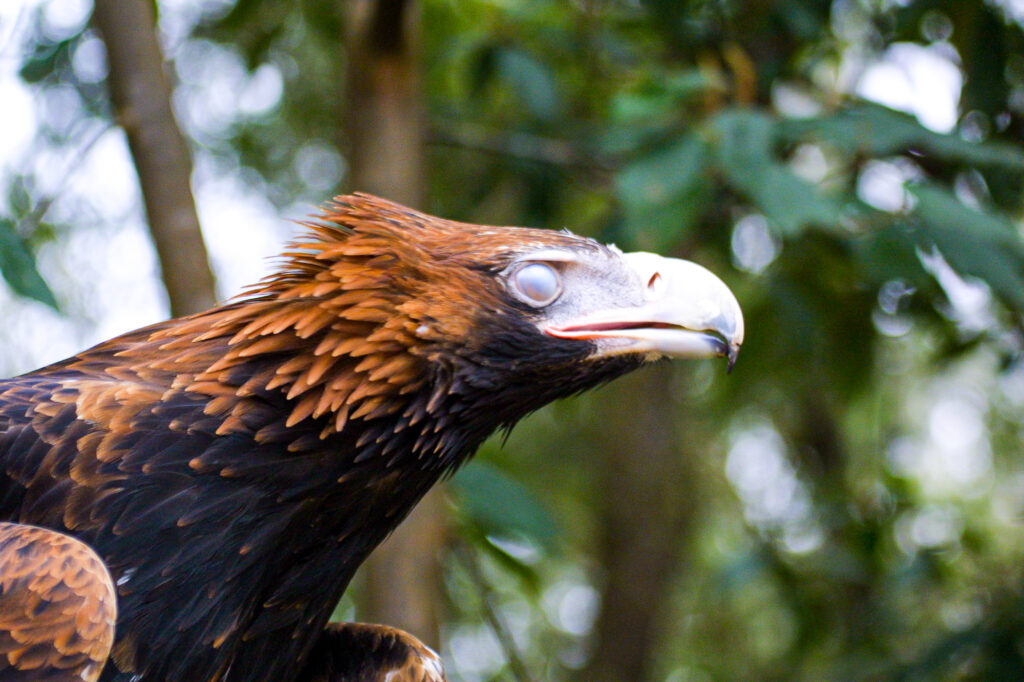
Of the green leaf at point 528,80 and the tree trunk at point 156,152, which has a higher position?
the tree trunk at point 156,152

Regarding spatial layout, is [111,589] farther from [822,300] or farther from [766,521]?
[766,521]

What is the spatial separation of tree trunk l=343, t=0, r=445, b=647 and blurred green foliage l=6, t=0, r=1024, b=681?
0.89ft

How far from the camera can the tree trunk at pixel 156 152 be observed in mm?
3738

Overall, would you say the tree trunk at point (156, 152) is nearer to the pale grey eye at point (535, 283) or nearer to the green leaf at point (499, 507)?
the green leaf at point (499, 507)

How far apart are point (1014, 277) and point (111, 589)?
338cm

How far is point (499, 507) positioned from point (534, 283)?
5.44ft

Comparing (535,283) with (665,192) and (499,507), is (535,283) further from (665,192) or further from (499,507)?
(499,507)

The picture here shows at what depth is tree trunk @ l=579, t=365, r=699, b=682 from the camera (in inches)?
316

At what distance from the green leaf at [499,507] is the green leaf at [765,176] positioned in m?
1.45

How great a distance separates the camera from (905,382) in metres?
10.8

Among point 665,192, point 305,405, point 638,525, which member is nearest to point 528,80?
point 665,192

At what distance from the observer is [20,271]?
124 inches

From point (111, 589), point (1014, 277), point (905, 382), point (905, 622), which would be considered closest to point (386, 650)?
point (111, 589)

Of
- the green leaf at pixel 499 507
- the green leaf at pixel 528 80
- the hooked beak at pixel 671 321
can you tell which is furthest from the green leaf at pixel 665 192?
the hooked beak at pixel 671 321
